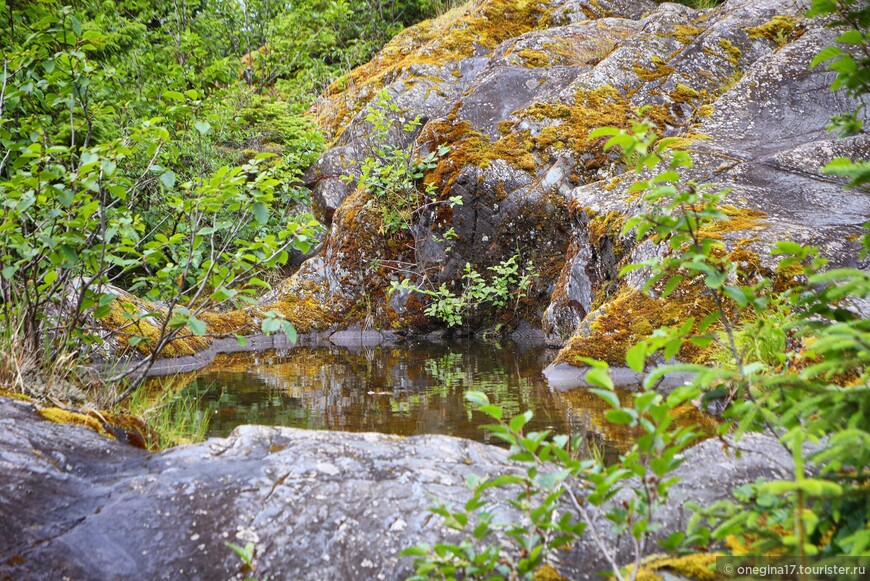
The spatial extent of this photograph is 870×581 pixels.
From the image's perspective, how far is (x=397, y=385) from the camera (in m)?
6.20

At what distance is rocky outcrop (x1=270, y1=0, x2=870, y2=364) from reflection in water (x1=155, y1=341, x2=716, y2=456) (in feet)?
2.78

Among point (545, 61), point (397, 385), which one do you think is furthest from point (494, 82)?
point (397, 385)

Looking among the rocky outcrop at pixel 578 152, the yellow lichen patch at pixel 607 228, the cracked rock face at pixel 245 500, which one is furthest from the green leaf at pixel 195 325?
the yellow lichen patch at pixel 607 228

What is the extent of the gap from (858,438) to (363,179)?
9.61 meters

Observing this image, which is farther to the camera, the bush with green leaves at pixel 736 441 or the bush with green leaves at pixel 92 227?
the bush with green leaves at pixel 92 227

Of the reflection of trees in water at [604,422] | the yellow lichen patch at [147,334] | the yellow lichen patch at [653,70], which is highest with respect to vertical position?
the yellow lichen patch at [653,70]

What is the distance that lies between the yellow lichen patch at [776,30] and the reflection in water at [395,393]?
6464 millimetres

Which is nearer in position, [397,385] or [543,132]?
[397,385]

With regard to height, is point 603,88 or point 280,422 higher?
point 603,88

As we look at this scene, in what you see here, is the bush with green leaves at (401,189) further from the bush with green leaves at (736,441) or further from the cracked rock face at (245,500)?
the bush with green leaves at (736,441)

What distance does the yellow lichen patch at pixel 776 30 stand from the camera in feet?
31.6

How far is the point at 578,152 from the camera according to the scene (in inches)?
370

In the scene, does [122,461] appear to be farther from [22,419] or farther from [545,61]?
[545,61]

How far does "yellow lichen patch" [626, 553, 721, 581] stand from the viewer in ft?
5.87
